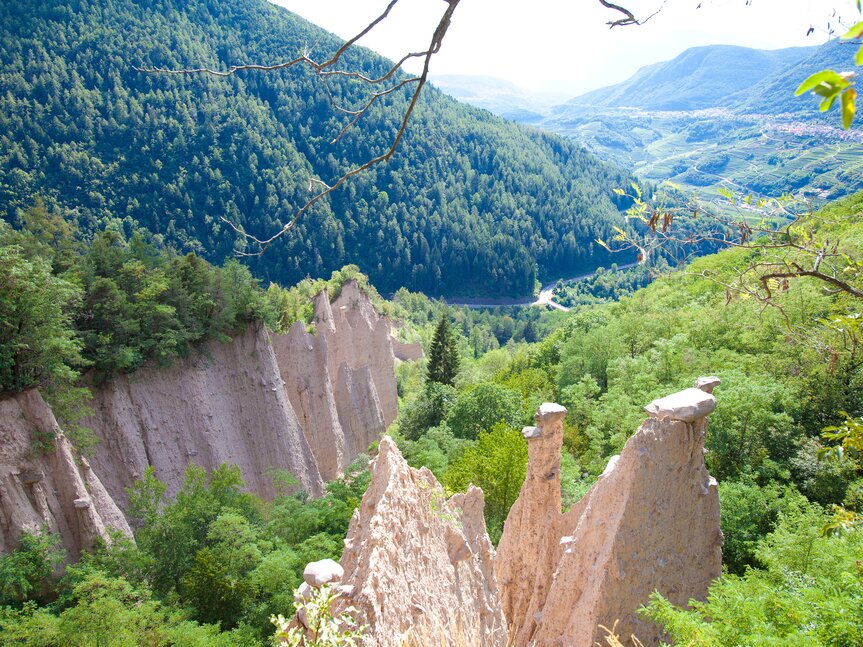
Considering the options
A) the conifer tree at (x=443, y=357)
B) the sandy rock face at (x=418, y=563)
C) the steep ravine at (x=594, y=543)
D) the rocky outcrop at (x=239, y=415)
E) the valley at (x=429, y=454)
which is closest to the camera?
the sandy rock face at (x=418, y=563)

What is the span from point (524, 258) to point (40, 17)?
107544mm

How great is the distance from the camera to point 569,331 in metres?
37.8

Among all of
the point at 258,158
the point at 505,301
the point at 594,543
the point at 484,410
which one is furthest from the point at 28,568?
the point at 505,301

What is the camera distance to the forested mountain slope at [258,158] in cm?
8962

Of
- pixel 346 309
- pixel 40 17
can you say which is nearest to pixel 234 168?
pixel 40 17

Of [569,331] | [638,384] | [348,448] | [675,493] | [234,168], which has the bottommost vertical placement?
[348,448]

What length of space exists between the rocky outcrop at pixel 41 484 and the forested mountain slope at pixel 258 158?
78103mm

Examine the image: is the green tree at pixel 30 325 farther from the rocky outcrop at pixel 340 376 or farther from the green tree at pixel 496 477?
the rocky outcrop at pixel 340 376

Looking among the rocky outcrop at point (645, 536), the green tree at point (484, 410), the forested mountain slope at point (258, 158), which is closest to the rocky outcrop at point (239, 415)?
the green tree at point (484, 410)

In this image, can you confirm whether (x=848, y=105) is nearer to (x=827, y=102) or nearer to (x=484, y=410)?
(x=827, y=102)

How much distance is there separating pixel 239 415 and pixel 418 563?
16230mm

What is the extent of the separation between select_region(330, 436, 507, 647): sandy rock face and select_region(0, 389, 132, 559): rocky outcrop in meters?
10.2

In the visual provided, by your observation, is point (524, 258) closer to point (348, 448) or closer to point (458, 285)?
point (458, 285)

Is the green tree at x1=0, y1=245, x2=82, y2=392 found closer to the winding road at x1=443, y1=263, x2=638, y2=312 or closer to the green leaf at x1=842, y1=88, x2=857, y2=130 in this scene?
the green leaf at x1=842, y1=88, x2=857, y2=130
